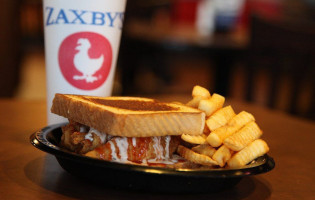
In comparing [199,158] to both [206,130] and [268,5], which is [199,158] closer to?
[206,130]

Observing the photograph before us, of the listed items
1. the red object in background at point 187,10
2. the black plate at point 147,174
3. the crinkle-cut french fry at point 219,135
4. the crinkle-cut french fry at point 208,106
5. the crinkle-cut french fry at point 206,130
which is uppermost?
the red object in background at point 187,10

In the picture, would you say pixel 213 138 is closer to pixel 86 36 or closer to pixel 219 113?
pixel 219 113

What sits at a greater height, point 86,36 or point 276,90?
point 86,36

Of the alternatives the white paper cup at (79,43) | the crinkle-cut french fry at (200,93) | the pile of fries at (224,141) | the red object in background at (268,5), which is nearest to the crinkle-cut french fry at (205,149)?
the pile of fries at (224,141)

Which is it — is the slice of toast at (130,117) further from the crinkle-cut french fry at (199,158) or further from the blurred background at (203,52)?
the blurred background at (203,52)

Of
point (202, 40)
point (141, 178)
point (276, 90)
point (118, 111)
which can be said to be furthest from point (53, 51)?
point (202, 40)

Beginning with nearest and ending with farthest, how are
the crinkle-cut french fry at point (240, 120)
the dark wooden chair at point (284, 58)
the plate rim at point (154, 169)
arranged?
the plate rim at point (154, 169) < the crinkle-cut french fry at point (240, 120) < the dark wooden chair at point (284, 58)

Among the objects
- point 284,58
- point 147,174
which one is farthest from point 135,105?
point 284,58
